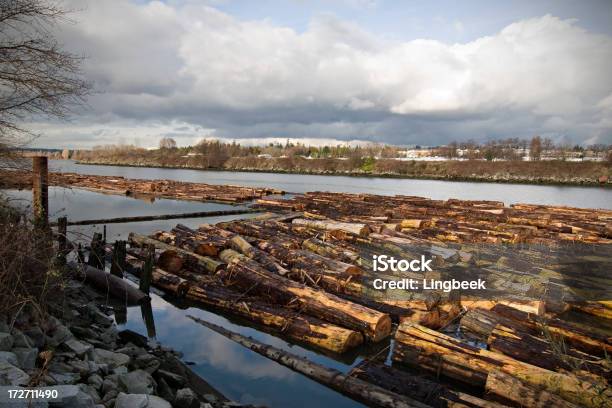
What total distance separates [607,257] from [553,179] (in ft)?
248

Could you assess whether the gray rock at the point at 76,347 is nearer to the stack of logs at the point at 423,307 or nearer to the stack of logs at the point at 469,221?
the stack of logs at the point at 423,307

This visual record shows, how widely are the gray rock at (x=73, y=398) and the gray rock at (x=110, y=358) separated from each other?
5.07ft

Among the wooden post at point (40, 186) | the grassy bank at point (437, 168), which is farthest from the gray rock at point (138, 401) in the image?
the grassy bank at point (437, 168)

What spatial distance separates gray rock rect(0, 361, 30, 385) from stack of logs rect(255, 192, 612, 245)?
1357cm

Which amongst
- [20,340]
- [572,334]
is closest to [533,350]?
[572,334]

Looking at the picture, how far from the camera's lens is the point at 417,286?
9.73 meters

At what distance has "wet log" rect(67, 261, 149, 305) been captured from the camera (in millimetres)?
9391

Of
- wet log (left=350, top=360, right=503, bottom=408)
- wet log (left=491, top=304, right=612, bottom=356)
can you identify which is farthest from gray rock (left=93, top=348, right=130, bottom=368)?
wet log (left=491, top=304, right=612, bottom=356)

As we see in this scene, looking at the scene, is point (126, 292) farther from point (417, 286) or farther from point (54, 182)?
point (417, 286)

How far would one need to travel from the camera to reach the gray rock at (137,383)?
4.64 metres

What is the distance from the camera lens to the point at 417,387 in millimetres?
5527

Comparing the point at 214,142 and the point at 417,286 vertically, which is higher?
the point at 214,142

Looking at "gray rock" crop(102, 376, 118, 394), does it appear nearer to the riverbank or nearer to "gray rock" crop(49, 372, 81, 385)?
"gray rock" crop(49, 372, 81, 385)

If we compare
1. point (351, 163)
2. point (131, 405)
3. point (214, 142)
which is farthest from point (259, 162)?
point (131, 405)
